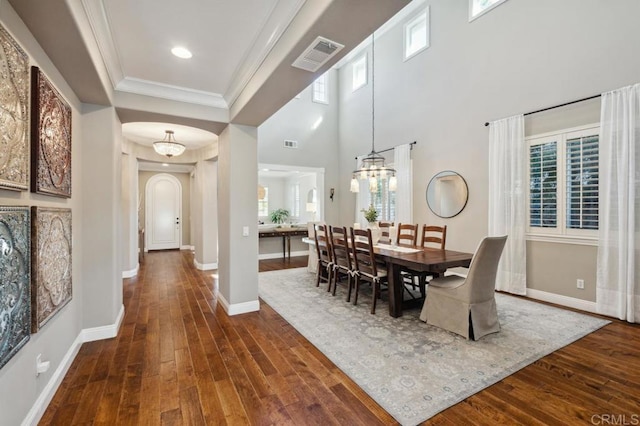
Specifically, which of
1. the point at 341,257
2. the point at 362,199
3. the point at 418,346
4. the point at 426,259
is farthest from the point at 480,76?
the point at 418,346

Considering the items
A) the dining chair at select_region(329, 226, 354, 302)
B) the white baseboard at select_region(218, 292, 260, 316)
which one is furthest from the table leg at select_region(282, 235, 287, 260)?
the white baseboard at select_region(218, 292, 260, 316)

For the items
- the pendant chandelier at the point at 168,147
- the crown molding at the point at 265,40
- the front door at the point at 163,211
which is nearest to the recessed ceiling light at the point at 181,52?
the crown molding at the point at 265,40

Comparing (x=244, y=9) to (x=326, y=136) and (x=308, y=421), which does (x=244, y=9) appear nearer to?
(x=308, y=421)

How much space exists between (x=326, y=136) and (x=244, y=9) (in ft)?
20.4

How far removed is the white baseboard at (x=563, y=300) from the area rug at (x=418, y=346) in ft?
0.84

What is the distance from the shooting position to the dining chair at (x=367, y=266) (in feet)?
12.0

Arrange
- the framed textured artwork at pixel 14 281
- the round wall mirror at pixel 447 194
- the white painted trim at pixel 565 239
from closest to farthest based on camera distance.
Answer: the framed textured artwork at pixel 14 281 → the white painted trim at pixel 565 239 → the round wall mirror at pixel 447 194

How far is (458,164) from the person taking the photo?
5.28m

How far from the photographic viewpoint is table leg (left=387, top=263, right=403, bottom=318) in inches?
139

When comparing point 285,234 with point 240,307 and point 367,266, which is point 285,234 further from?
point 367,266

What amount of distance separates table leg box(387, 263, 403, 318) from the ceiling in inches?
90.7

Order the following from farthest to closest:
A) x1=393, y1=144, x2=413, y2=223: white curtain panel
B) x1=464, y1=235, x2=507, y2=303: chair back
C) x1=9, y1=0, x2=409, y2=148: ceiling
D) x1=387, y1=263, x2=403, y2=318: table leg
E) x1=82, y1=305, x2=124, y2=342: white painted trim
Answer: x1=393, y1=144, x2=413, y2=223: white curtain panel
x1=387, y1=263, x2=403, y2=318: table leg
x1=82, y1=305, x2=124, y2=342: white painted trim
x1=464, y1=235, x2=507, y2=303: chair back
x1=9, y1=0, x2=409, y2=148: ceiling

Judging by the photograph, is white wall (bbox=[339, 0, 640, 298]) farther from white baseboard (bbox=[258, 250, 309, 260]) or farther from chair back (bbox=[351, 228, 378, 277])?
white baseboard (bbox=[258, 250, 309, 260])

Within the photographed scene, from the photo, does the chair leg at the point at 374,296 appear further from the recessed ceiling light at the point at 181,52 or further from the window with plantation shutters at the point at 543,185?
the recessed ceiling light at the point at 181,52
